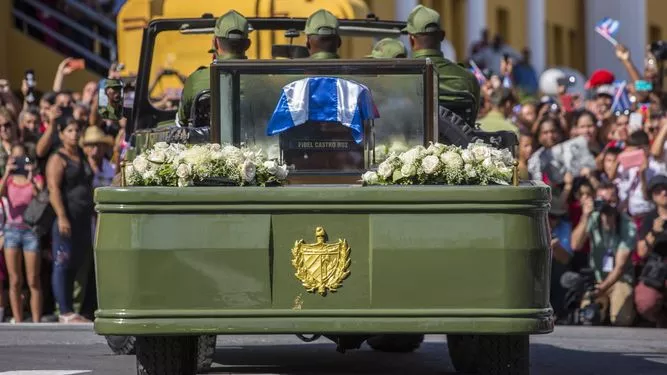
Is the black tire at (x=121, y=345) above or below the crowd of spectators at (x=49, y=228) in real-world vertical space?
below

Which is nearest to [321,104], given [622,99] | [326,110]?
[326,110]

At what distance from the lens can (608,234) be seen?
58.9 feet

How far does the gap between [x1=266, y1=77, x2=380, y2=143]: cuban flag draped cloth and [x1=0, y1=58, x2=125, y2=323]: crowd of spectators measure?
642cm

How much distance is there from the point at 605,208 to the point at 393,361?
4.64 m

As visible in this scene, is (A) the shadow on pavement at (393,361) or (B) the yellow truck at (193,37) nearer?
(A) the shadow on pavement at (393,361)

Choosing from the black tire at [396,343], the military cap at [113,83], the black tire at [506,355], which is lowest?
the black tire at [396,343]

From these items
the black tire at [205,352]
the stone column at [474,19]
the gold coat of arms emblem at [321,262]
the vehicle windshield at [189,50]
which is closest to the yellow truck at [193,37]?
the vehicle windshield at [189,50]

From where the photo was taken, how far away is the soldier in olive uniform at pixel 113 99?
13.1 m

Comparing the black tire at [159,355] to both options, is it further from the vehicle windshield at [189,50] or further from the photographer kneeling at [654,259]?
the photographer kneeling at [654,259]

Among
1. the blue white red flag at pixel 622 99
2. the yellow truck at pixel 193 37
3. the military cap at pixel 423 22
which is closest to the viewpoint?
the military cap at pixel 423 22

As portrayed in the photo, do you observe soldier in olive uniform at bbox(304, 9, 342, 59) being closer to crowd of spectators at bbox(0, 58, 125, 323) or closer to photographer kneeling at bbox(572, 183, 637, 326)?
crowd of spectators at bbox(0, 58, 125, 323)

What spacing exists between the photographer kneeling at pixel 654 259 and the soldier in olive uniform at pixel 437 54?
5328 millimetres

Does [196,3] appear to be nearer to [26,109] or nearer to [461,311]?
[26,109]

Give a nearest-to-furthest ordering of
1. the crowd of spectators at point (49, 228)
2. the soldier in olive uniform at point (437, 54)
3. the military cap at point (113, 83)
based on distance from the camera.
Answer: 1. the soldier in olive uniform at point (437, 54)
2. the military cap at point (113, 83)
3. the crowd of spectators at point (49, 228)
